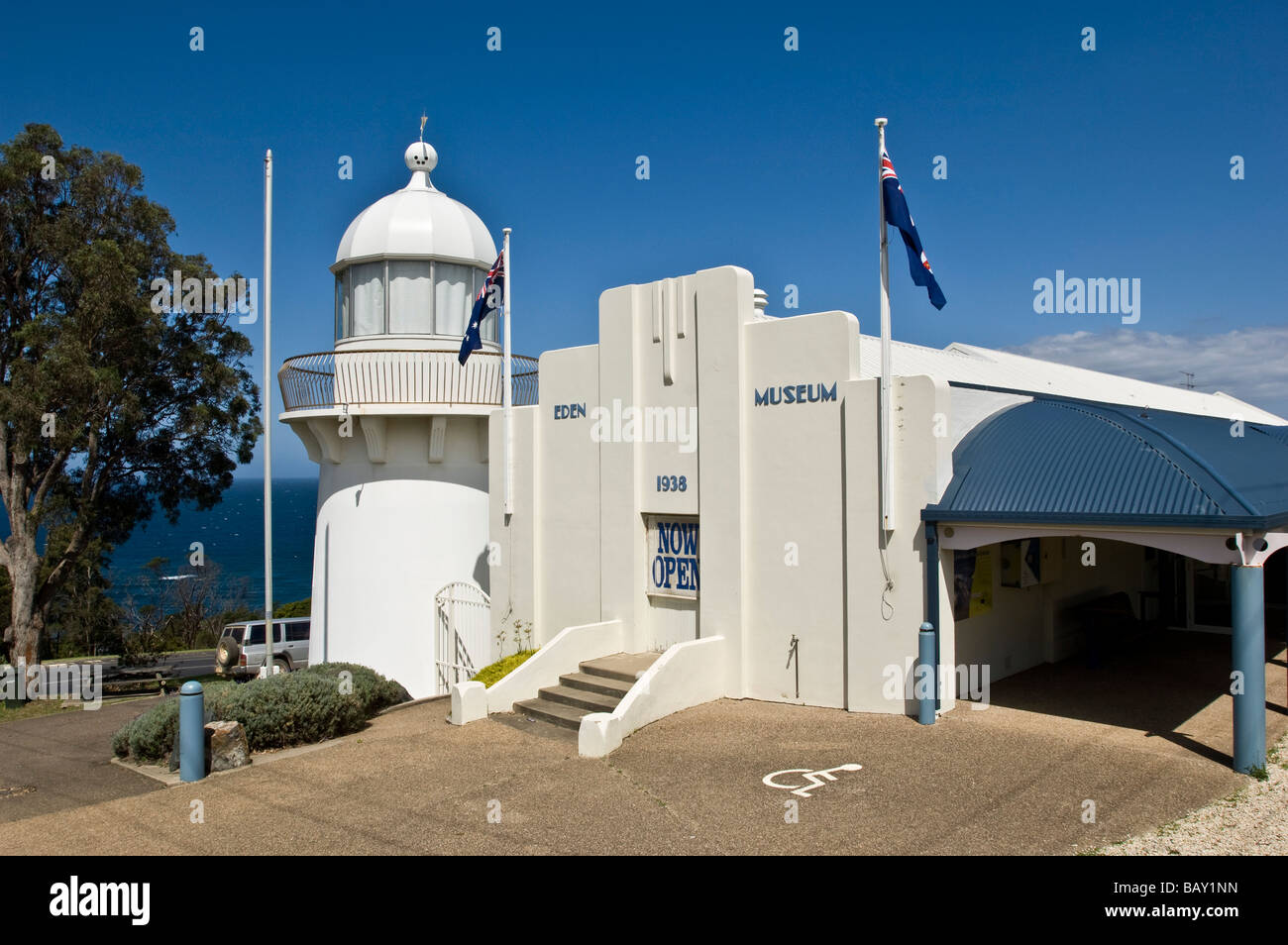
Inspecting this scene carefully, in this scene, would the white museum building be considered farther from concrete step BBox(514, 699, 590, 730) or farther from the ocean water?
the ocean water

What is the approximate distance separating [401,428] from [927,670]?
11443mm

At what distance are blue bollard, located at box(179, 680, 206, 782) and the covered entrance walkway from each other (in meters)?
8.54

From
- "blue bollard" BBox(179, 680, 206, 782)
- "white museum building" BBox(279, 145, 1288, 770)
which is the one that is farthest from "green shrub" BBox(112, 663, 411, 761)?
"white museum building" BBox(279, 145, 1288, 770)

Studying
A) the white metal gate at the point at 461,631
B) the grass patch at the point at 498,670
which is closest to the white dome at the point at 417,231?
the white metal gate at the point at 461,631

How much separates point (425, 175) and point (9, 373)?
11.2 metres

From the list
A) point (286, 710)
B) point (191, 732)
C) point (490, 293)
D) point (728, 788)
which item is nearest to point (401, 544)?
point (490, 293)

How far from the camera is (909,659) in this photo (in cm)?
1098

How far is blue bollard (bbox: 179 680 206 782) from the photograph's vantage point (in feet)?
32.2

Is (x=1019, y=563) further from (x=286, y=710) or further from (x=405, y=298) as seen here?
(x=405, y=298)

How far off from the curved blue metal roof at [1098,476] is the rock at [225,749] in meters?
8.57

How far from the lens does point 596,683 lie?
41.5ft
